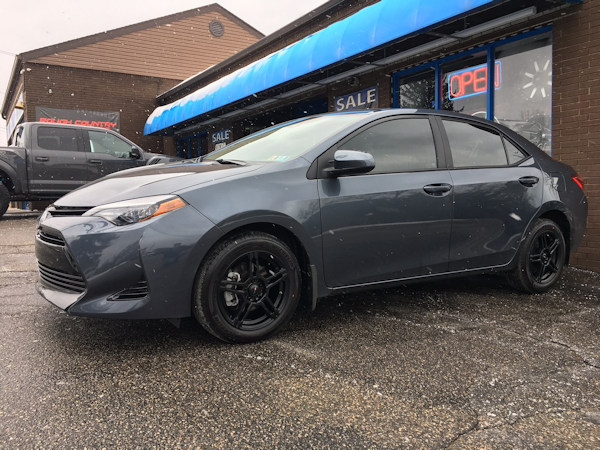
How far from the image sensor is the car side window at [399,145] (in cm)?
335

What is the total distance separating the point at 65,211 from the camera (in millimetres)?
2840

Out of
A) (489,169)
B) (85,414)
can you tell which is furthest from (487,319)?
(85,414)

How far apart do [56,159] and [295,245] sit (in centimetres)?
870

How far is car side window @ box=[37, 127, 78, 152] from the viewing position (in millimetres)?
9875

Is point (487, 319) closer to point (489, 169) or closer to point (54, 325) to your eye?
point (489, 169)

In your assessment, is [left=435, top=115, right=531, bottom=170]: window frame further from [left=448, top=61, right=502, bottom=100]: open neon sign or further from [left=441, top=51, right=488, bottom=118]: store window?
[left=448, top=61, right=502, bottom=100]: open neon sign

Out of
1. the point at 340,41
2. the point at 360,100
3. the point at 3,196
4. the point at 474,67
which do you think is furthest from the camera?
the point at 3,196

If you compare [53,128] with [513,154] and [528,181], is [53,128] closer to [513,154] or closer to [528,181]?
[513,154]

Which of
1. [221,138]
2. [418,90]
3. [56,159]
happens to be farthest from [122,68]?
[418,90]

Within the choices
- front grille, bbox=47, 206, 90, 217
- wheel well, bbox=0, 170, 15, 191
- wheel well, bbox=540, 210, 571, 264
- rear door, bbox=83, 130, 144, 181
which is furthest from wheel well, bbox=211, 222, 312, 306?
wheel well, bbox=0, 170, 15, 191

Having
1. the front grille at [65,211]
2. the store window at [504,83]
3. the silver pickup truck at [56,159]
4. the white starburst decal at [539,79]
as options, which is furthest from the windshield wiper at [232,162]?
the silver pickup truck at [56,159]

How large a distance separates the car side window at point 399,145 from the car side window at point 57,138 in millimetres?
8751

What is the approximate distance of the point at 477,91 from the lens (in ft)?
22.9

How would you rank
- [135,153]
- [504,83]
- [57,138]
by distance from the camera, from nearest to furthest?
[504,83], [57,138], [135,153]
